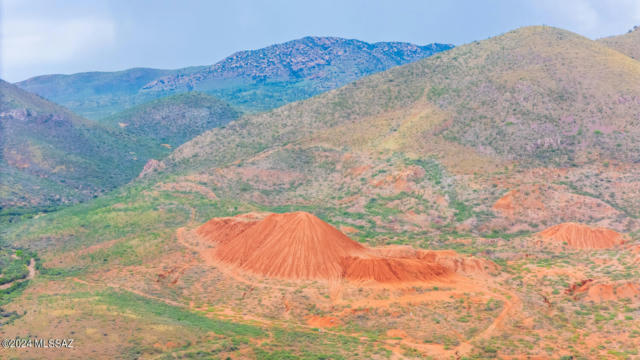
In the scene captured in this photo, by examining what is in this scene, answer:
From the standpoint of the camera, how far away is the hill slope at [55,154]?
106 meters

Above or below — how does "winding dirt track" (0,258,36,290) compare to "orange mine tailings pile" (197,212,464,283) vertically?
below

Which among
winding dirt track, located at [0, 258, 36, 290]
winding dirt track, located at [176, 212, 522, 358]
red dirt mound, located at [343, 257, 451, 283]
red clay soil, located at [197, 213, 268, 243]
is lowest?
winding dirt track, located at [0, 258, 36, 290]

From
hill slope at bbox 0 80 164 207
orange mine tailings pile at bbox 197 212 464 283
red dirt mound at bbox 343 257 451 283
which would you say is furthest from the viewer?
hill slope at bbox 0 80 164 207

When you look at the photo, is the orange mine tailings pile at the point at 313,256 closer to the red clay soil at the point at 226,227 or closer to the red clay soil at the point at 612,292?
the red clay soil at the point at 226,227

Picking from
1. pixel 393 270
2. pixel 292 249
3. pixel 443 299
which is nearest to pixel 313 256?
pixel 292 249

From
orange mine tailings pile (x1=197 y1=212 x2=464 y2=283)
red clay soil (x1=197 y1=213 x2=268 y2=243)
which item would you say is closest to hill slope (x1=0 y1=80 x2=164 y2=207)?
red clay soil (x1=197 y1=213 x2=268 y2=243)

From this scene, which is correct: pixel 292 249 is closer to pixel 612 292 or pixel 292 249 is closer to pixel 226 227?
pixel 226 227

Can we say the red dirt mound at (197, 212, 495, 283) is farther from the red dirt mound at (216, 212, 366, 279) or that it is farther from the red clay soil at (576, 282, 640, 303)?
the red clay soil at (576, 282, 640, 303)

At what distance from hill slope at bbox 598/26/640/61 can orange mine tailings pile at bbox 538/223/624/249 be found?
242 ft

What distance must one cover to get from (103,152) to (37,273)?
289ft

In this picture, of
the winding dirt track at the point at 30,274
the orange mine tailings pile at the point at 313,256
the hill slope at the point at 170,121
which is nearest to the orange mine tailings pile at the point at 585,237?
the orange mine tailings pile at the point at 313,256

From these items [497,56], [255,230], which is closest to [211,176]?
[255,230]

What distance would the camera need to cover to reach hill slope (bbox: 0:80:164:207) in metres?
106

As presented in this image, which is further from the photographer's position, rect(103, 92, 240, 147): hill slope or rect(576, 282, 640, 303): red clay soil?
rect(103, 92, 240, 147): hill slope
